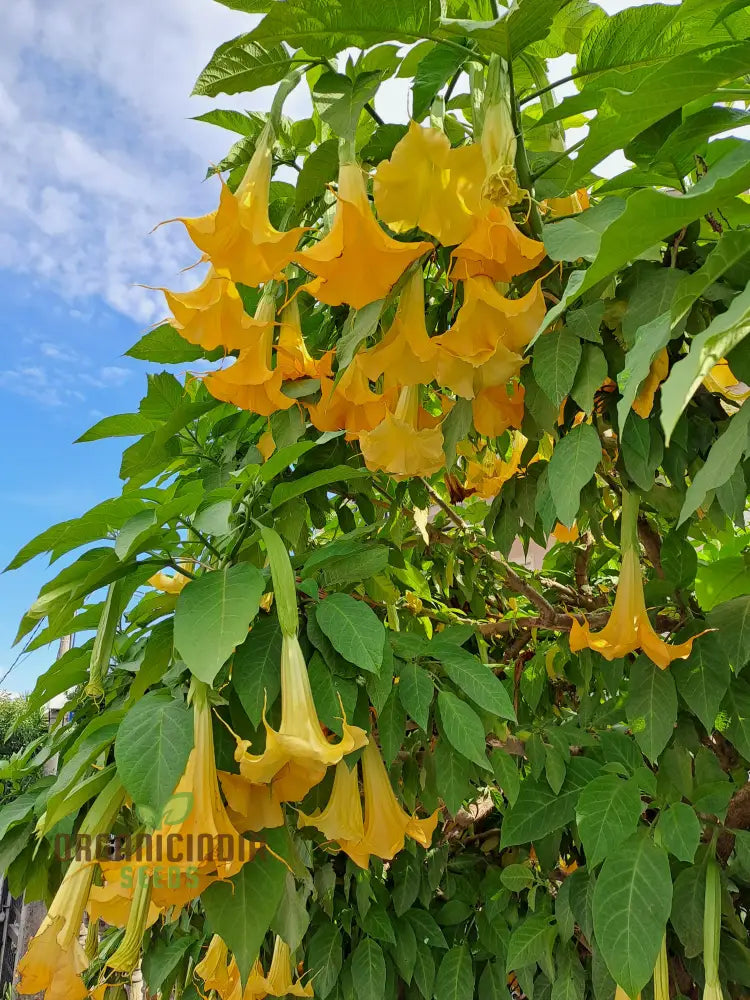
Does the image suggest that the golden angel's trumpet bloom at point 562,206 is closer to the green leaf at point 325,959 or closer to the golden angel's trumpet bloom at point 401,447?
the golden angel's trumpet bloom at point 401,447

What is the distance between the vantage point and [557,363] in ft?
2.78

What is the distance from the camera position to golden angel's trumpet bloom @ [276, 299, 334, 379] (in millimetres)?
1041

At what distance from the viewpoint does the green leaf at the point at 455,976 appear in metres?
1.40

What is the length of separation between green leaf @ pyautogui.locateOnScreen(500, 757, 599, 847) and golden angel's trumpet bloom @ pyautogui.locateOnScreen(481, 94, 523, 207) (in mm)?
824

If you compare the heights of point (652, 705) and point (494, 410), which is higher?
point (494, 410)

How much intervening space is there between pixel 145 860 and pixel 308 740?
0.19m

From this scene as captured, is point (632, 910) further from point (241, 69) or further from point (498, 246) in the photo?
point (241, 69)

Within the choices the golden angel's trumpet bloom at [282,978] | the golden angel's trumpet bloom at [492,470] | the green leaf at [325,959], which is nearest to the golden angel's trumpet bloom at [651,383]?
the golden angel's trumpet bloom at [492,470]

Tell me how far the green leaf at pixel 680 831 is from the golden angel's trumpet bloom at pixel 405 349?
628 millimetres

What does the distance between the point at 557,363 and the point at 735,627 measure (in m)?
0.48

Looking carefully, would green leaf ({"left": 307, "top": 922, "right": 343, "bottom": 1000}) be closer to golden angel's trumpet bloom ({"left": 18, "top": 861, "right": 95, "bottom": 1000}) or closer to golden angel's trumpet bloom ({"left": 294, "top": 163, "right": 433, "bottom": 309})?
golden angel's trumpet bloom ({"left": 18, "top": 861, "right": 95, "bottom": 1000})

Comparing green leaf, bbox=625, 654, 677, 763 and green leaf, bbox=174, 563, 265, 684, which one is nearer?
green leaf, bbox=174, 563, 265, 684

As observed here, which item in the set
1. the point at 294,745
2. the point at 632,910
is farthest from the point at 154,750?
the point at 632,910

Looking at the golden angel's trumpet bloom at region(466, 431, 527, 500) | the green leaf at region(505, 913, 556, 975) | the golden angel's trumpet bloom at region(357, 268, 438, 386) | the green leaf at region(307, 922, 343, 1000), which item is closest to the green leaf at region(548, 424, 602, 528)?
the golden angel's trumpet bloom at region(357, 268, 438, 386)
